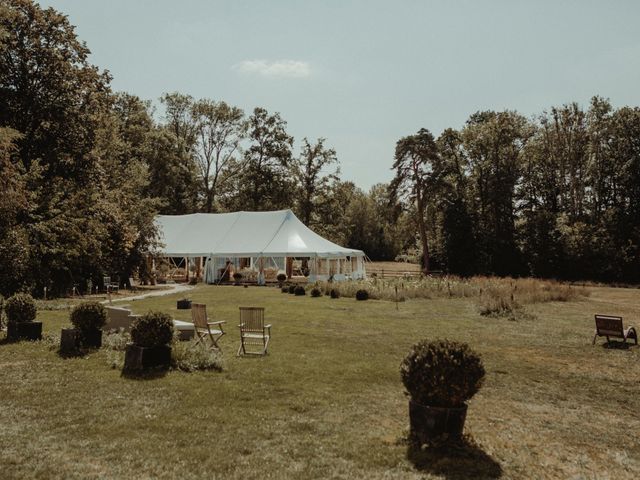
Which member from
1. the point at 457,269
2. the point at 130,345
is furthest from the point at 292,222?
the point at 130,345

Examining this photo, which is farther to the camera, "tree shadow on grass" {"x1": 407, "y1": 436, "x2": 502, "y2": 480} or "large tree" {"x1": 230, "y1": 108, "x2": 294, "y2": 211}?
"large tree" {"x1": 230, "y1": 108, "x2": 294, "y2": 211}

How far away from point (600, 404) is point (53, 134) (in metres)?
18.7

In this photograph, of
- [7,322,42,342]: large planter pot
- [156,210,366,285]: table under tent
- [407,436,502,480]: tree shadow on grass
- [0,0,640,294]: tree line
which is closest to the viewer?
[407,436,502,480]: tree shadow on grass

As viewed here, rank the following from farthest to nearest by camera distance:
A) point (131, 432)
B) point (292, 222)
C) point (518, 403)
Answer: point (292, 222)
point (518, 403)
point (131, 432)

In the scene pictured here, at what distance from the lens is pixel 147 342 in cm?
730

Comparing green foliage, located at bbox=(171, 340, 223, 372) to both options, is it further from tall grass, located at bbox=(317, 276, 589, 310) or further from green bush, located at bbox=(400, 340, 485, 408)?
tall grass, located at bbox=(317, 276, 589, 310)

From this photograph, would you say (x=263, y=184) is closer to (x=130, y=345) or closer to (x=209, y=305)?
(x=209, y=305)

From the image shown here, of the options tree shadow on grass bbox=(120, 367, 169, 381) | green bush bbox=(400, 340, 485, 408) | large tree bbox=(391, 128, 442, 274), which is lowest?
tree shadow on grass bbox=(120, 367, 169, 381)

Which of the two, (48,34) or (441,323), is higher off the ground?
(48,34)

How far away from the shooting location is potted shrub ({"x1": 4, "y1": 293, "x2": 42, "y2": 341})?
9.70 meters

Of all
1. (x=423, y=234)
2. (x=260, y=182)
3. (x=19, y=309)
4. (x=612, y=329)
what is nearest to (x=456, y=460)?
(x=612, y=329)

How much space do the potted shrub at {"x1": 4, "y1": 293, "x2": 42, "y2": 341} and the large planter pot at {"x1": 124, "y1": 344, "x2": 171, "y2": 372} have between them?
12.3 ft

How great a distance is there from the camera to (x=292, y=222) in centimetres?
3180

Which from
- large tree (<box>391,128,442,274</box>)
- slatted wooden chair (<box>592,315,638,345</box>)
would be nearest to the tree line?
large tree (<box>391,128,442,274</box>)
